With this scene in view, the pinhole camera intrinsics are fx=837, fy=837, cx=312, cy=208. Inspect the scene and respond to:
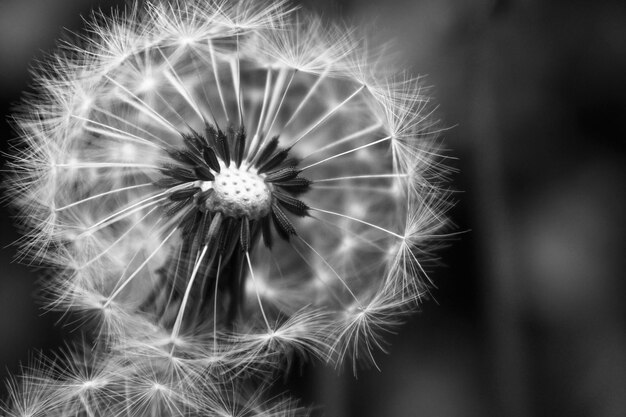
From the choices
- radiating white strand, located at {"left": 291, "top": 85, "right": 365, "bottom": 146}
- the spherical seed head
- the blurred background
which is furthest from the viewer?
the blurred background

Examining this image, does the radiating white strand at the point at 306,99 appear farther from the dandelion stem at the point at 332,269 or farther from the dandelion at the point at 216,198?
the dandelion stem at the point at 332,269

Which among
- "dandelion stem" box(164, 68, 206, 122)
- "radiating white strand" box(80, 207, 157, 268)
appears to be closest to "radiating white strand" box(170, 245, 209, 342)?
"radiating white strand" box(80, 207, 157, 268)

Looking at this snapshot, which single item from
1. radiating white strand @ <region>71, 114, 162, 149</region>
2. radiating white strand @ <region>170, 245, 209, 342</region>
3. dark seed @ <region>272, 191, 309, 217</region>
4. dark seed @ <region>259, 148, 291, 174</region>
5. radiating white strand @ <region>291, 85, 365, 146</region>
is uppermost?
radiating white strand @ <region>291, 85, 365, 146</region>

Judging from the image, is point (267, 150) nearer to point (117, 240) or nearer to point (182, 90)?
point (182, 90)

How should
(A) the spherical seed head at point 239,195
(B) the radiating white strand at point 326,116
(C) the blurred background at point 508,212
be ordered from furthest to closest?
1. (C) the blurred background at point 508,212
2. (B) the radiating white strand at point 326,116
3. (A) the spherical seed head at point 239,195

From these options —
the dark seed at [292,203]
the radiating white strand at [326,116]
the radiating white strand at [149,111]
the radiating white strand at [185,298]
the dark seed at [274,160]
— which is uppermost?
the radiating white strand at [326,116]

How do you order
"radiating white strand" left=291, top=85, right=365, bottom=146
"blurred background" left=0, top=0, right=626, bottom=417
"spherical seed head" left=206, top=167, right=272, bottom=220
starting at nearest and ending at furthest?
1. "spherical seed head" left=206, top=167, right=272, bottom=220
2. "radiating white strand" left=291, top=85, right=365, bottom=146
3. "blurred background" left=0, top=0, right=626, bottom=417

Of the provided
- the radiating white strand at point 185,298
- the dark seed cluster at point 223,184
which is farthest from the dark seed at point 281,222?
the radiating white strand at point 185,298

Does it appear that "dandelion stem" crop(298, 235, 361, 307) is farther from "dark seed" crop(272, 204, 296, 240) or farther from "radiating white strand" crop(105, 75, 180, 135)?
"radiating white strand" crop(105, 75, 180, 135)

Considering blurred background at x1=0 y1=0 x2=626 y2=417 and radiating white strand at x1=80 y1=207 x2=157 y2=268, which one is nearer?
radiating white strand at x1=80 y1=207 x2=157 y2=268
